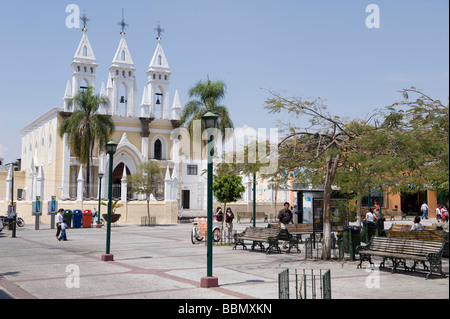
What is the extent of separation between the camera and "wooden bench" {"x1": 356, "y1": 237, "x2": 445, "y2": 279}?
36.8ft

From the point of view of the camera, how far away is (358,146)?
13.3m

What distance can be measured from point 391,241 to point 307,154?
3314mm

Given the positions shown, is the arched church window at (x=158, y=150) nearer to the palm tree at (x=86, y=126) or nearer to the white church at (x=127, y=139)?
the white church at (x=127, y=139)

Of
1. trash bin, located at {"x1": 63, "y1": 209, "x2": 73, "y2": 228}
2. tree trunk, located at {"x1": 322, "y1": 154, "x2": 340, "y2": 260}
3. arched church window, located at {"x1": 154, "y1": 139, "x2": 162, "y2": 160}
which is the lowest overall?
trash bin, located at {"x1": 63, "y1": 209, "x2": 73, "y2": 228}

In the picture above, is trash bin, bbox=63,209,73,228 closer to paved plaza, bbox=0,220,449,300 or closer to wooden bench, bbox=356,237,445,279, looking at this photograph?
paved plaza, bbox=0,220,449,300

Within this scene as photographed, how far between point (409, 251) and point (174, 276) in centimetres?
562

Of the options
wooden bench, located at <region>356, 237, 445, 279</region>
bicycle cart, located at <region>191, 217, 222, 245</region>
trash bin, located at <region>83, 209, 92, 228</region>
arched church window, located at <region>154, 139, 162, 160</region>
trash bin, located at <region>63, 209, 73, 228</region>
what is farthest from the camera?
arched church window, located at <region>154, 139, 162, 160</region>

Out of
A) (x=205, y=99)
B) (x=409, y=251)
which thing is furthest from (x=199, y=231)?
(x=205, y=99)

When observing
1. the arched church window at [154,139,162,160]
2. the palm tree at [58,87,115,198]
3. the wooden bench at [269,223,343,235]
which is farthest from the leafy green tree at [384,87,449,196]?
the arched church window at [154,139,162,160]

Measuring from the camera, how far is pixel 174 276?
11.7 m

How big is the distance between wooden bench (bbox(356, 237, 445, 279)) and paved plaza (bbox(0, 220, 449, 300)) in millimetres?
378

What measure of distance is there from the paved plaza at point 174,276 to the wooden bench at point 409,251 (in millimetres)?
378

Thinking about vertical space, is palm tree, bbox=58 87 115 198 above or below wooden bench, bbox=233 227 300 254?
above

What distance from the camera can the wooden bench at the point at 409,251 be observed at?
36.8ft
